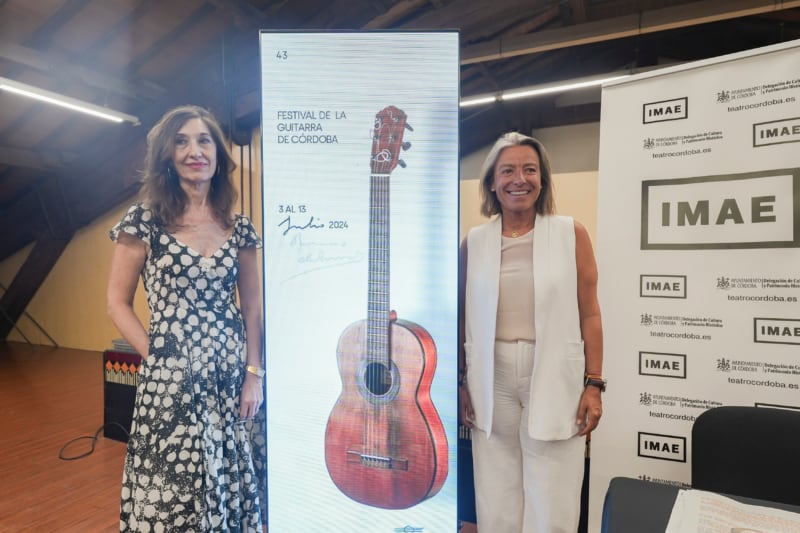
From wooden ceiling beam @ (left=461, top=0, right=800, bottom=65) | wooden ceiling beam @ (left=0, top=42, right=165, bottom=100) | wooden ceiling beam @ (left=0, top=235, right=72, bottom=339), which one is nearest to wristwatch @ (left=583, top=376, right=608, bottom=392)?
wooden ceiling beam @ (left=461, top=0, right=800, bottom=65)

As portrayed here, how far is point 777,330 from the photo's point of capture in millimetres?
1597

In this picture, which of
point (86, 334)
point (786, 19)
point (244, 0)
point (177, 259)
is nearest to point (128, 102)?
point (244, 0)

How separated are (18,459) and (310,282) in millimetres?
3093

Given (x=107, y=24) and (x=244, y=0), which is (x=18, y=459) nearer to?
(x=107, y=24)

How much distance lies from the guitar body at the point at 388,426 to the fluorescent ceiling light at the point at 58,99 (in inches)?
174

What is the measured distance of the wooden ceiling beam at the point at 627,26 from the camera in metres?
4.04

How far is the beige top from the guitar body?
0.25 meters

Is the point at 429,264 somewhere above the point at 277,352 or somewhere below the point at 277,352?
above

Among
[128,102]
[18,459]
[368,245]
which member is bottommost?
[18,459]

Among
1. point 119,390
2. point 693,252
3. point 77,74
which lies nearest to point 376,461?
point 693,252

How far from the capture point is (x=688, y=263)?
1.73m

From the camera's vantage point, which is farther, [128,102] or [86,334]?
[86,334]

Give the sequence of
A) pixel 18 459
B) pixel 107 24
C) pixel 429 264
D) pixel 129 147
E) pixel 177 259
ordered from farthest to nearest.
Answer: pixel 129 147, pixel 107 24, pixel 18 459, pixel 429 264, pixel 177 259

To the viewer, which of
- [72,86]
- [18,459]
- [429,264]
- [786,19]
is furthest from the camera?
[786,19]
